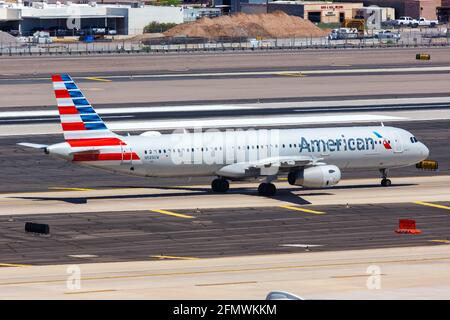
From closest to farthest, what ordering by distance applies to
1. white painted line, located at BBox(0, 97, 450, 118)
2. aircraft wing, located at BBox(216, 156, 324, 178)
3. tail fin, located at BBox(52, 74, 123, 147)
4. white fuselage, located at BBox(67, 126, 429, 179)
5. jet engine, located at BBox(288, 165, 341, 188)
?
tail fin, located at BBox(52, 74, 123, 147)
white fuselage, located at BBox(67, 126, 429, 179)
jet engine, located at BBox(288, 165, 341, 188)
aircraft wing, located at BBox(216, 156, 324, 178)
white painted line, located at BBox(0, 97, 450, 118)

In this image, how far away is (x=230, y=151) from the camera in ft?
252

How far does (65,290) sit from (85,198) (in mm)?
31111

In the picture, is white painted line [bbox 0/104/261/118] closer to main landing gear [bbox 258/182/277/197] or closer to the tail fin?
main landing gear [bbox 258/182/277/197]

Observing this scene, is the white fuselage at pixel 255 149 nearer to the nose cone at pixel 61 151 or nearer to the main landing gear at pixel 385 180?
the main landing gear at pixel 385 180

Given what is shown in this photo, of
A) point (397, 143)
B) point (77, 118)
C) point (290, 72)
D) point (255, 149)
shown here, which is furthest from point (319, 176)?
point (290, 72)

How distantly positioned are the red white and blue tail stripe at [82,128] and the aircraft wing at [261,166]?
24.8 feet

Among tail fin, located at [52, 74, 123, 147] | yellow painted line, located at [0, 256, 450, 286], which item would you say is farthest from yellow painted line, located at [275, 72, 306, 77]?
yellow painted line, located at [0, 256, 450, 286]

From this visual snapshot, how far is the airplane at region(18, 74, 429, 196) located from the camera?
238 ft

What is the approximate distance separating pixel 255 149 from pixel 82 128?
38.5 feet

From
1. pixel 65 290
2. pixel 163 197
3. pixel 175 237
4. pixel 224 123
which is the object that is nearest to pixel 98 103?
pixel 224 123

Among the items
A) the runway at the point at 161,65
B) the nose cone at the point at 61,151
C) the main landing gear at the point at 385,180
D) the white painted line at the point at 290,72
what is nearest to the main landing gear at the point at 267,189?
the main landing gear at the point at 385,180

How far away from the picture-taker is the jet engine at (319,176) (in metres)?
75.7

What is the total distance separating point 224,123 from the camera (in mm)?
117562

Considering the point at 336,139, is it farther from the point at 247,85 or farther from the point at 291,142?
the point at 247,85
